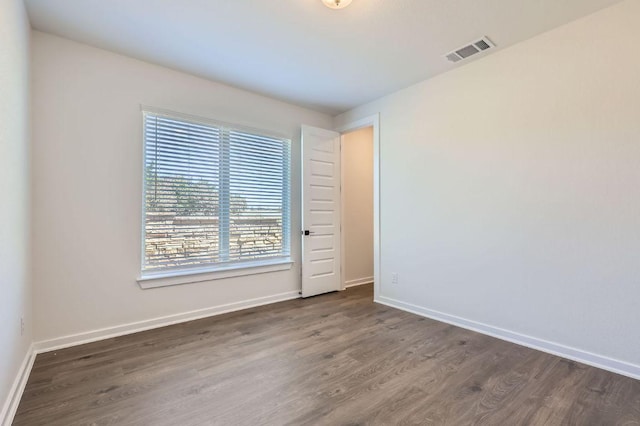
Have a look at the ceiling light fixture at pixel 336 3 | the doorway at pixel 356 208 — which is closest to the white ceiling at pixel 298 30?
the ceiling light fixture at pixel 336 3

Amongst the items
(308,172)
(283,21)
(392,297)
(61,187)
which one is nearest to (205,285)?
(61,187)

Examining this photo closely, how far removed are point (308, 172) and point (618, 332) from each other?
3402mm

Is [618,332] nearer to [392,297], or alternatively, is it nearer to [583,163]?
[583,163]

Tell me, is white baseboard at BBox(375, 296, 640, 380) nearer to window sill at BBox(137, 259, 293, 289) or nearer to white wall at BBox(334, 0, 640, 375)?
white wall at BBox(334, 0, 640, 375)

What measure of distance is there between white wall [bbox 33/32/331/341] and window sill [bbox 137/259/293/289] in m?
0.08

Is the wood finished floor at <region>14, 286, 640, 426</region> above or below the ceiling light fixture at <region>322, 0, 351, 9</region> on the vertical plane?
below

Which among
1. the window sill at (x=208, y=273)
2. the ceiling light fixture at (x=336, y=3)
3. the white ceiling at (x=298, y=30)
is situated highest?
the white ceiling at (x=298, y=30)

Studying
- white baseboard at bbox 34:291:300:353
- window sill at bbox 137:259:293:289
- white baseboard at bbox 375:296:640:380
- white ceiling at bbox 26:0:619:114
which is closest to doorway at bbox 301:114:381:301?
window sill at bbox 137:259:293:289

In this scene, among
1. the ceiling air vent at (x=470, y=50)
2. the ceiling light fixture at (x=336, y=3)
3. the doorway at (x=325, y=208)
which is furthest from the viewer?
the doorway at (x=325, y=208)

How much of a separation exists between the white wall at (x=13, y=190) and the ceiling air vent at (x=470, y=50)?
327 centimetres

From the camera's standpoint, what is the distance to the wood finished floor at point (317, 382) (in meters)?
1.73

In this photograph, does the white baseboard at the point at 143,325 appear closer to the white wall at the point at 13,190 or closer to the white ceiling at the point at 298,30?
the white wall at the point at 13,190

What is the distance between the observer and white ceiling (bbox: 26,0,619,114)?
7.43 feet

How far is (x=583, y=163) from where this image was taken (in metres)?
2.39
